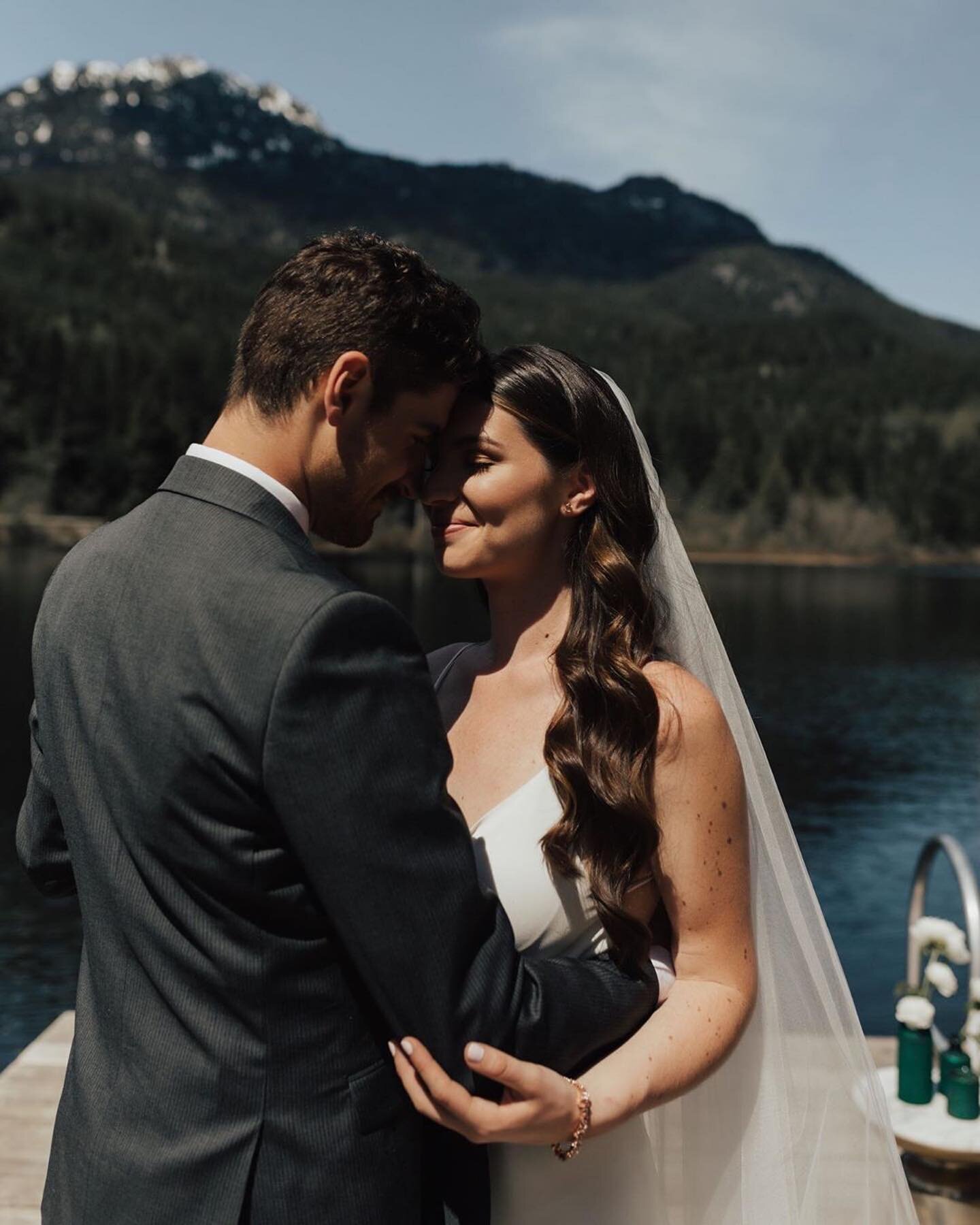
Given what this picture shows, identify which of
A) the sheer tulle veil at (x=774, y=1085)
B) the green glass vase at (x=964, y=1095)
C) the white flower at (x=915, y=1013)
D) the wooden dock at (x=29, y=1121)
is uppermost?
the sheer tulle veil at (x=774, y=1085)

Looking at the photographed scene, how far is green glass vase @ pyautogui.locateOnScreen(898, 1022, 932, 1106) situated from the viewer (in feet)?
14.4

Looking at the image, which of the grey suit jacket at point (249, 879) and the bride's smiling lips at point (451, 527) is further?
the bride's smiling lips at point (451, 527)

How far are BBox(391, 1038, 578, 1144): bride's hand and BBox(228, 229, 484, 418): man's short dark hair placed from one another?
875 millimetres

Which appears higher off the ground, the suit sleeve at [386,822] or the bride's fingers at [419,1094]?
the suit sleeve at [386,822]

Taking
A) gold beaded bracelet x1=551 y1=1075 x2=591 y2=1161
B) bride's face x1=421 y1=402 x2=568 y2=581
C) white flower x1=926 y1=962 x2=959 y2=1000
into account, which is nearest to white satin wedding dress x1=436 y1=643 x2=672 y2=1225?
gold beaded bracelet x1=551 y1=1075 x2=591 y2=1161

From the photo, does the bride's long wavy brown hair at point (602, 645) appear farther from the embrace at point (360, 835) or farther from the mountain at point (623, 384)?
the mountain at point (623, 384)

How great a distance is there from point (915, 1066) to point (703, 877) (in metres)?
2.78

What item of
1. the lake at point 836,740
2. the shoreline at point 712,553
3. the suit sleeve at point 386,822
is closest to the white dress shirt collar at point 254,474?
the suit sleeve at point 386,822

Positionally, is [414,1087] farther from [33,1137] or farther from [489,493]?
[33,1137]

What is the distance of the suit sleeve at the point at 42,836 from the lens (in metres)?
1.99

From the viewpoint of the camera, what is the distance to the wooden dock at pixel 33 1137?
406 centimetres

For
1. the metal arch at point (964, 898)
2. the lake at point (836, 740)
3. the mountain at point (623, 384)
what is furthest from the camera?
the mountain at point (623, 384)

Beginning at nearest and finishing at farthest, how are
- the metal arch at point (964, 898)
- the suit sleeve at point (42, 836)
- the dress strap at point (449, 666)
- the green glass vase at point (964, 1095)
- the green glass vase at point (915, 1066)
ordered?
the suit sleeve at point (42, 836), the dress strap at point (449, 666), the green glass vase at point (964, 1095), the green glass vase at point (915, 1066), the metal arch at point (964, 898)

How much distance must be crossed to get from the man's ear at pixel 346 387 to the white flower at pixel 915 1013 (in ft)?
11.0
